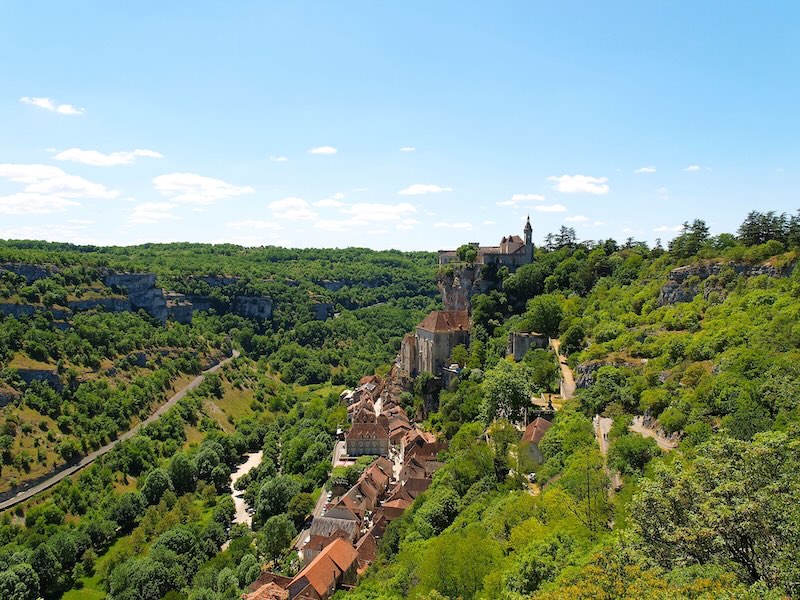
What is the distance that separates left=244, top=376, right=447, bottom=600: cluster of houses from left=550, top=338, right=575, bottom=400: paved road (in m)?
11.9

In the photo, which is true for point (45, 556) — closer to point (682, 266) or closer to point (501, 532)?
point (501, 532)

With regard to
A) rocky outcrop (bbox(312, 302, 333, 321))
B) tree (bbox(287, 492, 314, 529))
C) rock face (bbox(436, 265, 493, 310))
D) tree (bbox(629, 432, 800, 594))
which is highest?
rock face (bbox(436, 265, 493, 310))

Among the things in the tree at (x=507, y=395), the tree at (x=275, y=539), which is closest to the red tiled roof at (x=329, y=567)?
the tree at (x=275, y=539)

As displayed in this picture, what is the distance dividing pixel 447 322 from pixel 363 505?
94.3 ft

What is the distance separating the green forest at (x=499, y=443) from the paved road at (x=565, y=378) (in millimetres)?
620

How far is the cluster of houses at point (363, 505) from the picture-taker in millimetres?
37688

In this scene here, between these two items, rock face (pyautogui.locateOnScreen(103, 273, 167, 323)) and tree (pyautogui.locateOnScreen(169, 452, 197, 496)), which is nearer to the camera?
tree (pyautogui.locateOnScreen(169, 452, 197, 496))

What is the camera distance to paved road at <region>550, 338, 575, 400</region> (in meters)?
51.1

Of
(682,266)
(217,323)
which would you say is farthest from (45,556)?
(217,323)

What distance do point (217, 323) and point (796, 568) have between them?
445ft

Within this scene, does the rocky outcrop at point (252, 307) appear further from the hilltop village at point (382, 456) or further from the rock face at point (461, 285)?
the rock face at point (461, 285)

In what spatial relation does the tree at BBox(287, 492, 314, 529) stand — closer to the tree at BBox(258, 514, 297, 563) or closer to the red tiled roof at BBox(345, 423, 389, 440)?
the tree at BBox(258, 514, 297, 563)

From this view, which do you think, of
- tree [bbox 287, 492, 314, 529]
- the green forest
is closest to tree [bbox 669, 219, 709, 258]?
the green forest

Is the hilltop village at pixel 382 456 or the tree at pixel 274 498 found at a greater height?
the hilltop village at pixel 382 456
